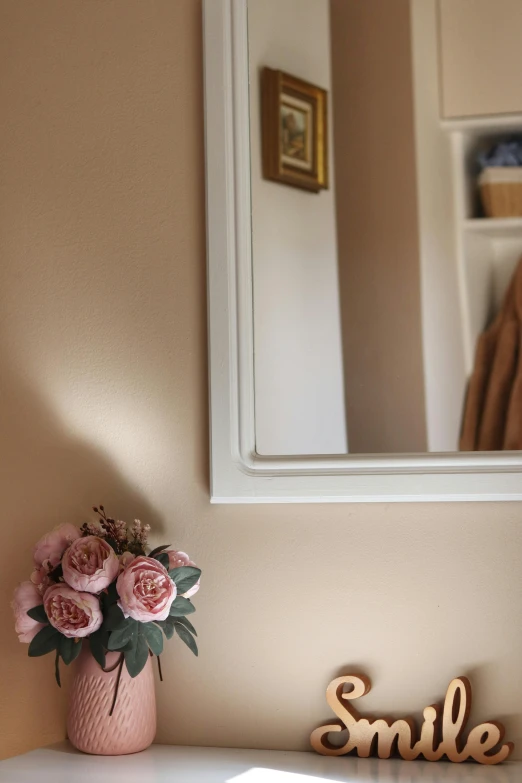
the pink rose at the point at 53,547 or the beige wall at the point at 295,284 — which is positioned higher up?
the beige wall at the point at 295,284

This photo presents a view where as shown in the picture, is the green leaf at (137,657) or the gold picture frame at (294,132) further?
the gold picture frame at (294,132)

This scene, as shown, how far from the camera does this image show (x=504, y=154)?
48.4 inches

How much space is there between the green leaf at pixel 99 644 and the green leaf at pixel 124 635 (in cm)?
3

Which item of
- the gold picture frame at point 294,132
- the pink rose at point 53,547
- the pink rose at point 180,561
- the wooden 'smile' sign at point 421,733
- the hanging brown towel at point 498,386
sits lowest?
the wooden 'smile' sign at point 421,733

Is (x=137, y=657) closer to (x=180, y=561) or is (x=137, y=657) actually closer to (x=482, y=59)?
(x=180, y=561)

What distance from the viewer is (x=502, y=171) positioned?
1.23 metres

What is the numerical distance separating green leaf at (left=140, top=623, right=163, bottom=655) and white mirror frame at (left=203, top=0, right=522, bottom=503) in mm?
219

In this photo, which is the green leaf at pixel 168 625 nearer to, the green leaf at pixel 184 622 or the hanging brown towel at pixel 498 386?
the green leaf at pixel 184 622

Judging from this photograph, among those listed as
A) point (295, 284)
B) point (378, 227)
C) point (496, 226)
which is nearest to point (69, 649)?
point (295, 284)

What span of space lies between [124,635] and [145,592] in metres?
0.08

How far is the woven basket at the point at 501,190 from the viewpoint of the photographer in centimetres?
123

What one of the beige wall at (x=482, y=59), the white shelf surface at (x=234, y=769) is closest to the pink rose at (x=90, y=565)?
the white shelf surface at (x=234, y=769)

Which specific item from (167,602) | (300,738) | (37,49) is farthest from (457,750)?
(37,49)

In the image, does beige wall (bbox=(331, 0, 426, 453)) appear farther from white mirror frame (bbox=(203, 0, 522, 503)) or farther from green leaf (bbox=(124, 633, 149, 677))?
green leaf (bbox=(124, 633, 149, 677))
